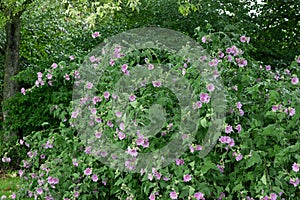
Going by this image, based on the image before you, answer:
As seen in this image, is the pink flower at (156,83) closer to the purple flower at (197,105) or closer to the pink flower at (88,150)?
the purple flower at (197,105)

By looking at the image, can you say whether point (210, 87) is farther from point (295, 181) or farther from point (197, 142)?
point (295, 181)

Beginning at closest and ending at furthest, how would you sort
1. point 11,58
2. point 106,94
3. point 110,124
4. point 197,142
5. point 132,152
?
point 132,152
point 197,142
point 110,124
point 106,94
point 11,58

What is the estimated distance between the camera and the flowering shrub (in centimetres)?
251

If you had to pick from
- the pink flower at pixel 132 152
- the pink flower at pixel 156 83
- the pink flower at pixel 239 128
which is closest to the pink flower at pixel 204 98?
the pink flower at pixel 239 128

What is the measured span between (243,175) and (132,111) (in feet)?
2.59

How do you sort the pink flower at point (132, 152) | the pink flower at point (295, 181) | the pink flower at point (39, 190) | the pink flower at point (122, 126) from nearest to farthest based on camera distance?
the pink flower at point (295, 181)
the pink flower at point (132, 152)
the pink flower at point (122, 126)
the pink flower at point (39, 190)

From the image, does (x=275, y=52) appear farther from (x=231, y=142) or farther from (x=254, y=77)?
(x=231, y=142)

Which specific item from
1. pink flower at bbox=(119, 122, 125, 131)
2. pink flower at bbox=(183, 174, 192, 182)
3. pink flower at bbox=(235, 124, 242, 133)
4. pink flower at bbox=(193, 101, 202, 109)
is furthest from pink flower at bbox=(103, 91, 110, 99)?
pink flower at bbox=(235, 124, 242, 133)

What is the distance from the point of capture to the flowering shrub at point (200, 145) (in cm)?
251

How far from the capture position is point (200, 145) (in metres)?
2.60

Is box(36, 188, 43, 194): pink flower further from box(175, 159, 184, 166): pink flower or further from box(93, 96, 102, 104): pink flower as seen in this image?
box(175, 159, 184, 166): pink flower

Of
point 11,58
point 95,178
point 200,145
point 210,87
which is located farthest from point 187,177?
point 11,58

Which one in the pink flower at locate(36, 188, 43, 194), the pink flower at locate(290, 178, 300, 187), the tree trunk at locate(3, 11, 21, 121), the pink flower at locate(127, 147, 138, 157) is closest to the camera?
the pink flower at locate(290, 178, 300, 187)

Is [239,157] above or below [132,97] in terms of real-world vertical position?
below
